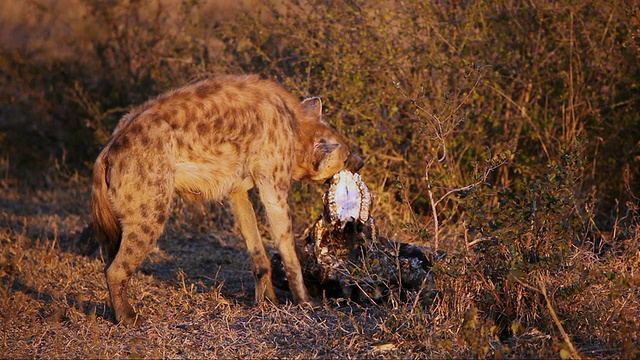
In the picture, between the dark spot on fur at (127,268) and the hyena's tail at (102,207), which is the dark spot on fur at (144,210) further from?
the dark spot on fur at (127,268)

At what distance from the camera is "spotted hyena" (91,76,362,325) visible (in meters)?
4.69

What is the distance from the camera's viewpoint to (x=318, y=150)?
5621 millimetres

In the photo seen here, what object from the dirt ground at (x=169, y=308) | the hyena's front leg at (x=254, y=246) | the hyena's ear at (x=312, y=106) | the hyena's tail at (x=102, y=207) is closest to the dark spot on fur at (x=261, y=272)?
the hyena's front leg at (x=254, y=246)

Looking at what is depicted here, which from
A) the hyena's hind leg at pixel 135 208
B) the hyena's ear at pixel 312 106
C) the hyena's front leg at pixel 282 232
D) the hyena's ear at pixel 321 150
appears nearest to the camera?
the hyena's hind leg at pixel 135 208

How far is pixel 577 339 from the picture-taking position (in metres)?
4.11

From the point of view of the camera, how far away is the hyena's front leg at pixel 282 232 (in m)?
5.18

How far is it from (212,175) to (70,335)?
127 centimetres

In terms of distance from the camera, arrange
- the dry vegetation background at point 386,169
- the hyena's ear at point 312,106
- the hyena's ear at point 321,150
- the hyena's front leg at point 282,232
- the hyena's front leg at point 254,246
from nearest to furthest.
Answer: the dry vegetation background at point 386,169 < the hyena's front leg at point 282,232 < the hyena's front leg at point 254,246 < the hyena's ear at point 321,150 < the hyena's ear at point 312,106

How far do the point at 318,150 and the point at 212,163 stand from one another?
827 millimetres

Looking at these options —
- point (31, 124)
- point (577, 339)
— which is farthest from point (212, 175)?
point (31, 124)

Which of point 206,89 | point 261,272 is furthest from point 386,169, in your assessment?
point 206,89

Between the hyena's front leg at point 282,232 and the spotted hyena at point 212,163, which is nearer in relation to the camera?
the spotted hyena at point 212,163

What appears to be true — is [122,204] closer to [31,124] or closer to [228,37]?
[228,37]

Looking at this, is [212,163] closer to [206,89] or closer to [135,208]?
[206,89]
